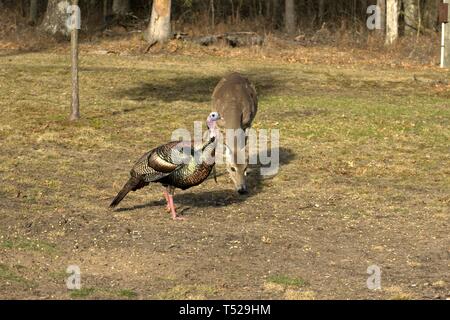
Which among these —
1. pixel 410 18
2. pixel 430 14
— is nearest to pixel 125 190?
pixel 410 18

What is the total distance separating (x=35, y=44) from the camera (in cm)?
3347

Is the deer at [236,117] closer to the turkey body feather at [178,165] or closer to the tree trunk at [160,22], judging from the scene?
the turkey body feather at [178,165]

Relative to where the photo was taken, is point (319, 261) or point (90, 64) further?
point (90, 64)

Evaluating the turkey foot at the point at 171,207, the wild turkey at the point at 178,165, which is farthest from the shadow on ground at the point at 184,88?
the wild turkey at the point at 178,165

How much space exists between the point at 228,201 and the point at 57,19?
70.5ft

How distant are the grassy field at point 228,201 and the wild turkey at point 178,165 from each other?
1.89 feet

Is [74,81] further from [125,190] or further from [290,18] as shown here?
[290,18]

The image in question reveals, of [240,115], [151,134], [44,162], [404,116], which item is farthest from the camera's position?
[404,116]

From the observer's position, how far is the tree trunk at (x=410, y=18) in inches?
1467
